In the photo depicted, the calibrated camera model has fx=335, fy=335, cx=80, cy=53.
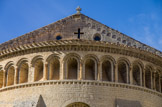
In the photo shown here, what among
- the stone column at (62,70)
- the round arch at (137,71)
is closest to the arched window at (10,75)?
the stone column at (62,70)

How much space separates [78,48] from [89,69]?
1.56 metres

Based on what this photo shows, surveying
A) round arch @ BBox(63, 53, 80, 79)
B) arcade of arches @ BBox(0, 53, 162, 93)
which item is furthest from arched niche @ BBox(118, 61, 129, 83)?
round arch @ BBox(63, 53, 80, 79)

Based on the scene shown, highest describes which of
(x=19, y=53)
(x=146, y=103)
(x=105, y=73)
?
(x=19, y=53)

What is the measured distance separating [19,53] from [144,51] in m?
8.35

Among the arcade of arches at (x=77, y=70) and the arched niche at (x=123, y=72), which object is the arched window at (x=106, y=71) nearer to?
the arcade of arches at (x=77, y=70)

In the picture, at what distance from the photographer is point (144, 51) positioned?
22375 millimetres

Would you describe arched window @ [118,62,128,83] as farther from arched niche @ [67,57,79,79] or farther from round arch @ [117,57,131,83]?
arched niche @ [67,57,79,79]

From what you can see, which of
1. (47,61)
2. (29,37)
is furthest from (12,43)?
(47,61)

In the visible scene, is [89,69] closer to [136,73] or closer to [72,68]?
[72,68]

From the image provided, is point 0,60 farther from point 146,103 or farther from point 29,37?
point 146,103

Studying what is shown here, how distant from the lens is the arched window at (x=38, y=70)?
21.6 meters

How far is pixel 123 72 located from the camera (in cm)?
2212

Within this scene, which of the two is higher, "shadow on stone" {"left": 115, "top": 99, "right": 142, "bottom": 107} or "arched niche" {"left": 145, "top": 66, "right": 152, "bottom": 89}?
"arched niche" {"left": 145, "top": 66, "right": 152, "bottom": 89}

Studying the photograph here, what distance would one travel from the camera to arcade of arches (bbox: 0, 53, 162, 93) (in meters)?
21.1
